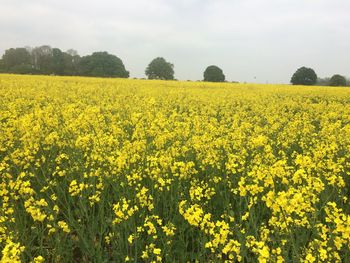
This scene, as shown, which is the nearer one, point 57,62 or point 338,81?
point 338,81

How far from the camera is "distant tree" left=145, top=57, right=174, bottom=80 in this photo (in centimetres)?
7006

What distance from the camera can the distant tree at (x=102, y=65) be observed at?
203 feet

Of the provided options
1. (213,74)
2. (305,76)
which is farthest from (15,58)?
(305,76)

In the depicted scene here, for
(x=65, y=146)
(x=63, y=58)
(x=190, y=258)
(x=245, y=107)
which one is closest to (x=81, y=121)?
(x=65, y=146)

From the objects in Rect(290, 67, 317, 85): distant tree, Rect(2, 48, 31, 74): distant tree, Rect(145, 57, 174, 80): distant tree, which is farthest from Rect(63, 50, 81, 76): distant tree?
Rect(290, 67, 317, 85): distant tree

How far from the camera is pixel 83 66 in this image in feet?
212

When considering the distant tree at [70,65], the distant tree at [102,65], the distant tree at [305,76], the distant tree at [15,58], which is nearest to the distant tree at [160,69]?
the distant tree at [102,65]

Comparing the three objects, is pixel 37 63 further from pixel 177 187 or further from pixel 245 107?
pixel 177 187

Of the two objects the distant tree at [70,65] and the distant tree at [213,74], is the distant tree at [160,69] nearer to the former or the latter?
the distant tree at [213,74]

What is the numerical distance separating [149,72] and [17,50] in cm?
2723

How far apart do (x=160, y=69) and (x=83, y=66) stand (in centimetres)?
1578

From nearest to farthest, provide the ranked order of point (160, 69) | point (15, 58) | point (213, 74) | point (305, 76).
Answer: point (305, 76) < point (213, 74) < point (15, 58) < point (160, 69)

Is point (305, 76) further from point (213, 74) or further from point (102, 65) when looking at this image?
point (102, 65)

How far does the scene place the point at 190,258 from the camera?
3.50 meters
